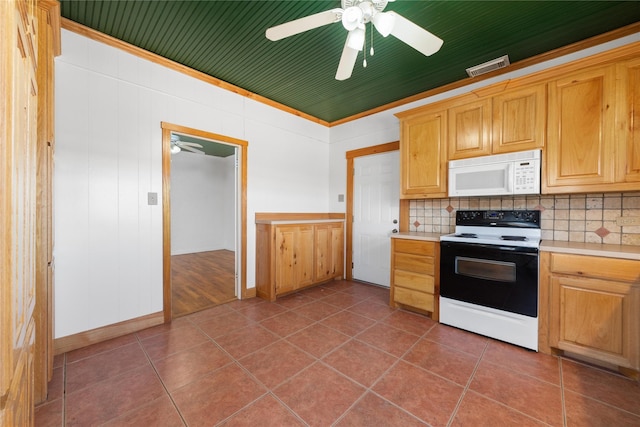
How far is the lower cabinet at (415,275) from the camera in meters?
2.74

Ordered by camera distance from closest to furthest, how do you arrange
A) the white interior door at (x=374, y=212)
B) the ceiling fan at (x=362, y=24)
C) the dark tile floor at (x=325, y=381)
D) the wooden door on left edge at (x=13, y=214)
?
the wooden door on left edge at (x=13, y=214) → the dark tile floor at (x=325, y=381) → the ceiling fan at (x=362, y=24) → the white interior door at (x=374, y=212)

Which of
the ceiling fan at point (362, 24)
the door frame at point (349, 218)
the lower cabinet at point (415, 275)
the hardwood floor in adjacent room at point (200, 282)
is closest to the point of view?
the ceiling fan at point (362, 24)

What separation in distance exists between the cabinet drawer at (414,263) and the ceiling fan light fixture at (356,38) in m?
2.14

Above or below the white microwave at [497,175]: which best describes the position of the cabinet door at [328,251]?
below

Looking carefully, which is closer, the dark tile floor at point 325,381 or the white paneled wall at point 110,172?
the dark tile floor at point 325,381

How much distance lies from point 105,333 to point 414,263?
3.12m

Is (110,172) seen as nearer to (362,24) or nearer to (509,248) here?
(362,24)

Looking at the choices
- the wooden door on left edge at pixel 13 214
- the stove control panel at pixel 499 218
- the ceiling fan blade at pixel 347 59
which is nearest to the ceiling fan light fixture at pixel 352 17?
the ceiling fan blade at pixel 347 59

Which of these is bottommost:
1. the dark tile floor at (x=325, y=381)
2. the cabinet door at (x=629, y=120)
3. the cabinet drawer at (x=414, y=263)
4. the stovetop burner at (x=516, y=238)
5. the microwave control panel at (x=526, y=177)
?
the dark tile floor at (x=325, y=381)

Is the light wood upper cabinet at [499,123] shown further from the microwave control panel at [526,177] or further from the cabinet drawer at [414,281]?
the cabinet drawer at [414,281]

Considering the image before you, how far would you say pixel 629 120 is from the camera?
1953 millimetres

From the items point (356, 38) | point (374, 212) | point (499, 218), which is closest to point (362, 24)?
point (356, 38)

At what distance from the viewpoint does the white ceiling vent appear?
2642 mm

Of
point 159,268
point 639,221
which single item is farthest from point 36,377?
point 639,221
